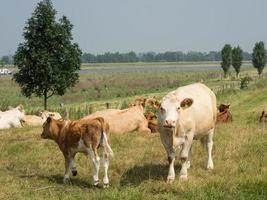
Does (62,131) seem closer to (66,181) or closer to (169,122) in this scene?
(66,181)

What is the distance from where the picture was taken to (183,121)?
33.0 feet

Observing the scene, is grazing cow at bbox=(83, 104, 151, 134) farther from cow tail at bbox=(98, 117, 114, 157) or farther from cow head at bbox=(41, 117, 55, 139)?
cow tail at bbox=(98, 117, 114, 157)

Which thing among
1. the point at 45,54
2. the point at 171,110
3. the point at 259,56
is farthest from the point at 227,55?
the point at 171,110

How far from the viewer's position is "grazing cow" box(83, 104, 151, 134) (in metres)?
16.9

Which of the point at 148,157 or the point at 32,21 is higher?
the point at 32,21

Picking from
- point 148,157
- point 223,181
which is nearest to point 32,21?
point 148,157

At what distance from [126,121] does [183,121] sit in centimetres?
724

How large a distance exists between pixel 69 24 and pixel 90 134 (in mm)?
15321

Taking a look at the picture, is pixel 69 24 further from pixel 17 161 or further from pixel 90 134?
pixel 90 134

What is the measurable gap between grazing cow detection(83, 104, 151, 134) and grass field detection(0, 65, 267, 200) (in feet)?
2.48

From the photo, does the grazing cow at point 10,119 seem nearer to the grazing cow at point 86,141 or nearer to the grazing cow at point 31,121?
the grazing cow at point 31,121

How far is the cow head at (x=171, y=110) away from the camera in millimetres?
9305

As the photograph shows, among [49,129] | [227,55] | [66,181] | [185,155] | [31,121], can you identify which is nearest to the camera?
[185,155]

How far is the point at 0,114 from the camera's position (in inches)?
888
